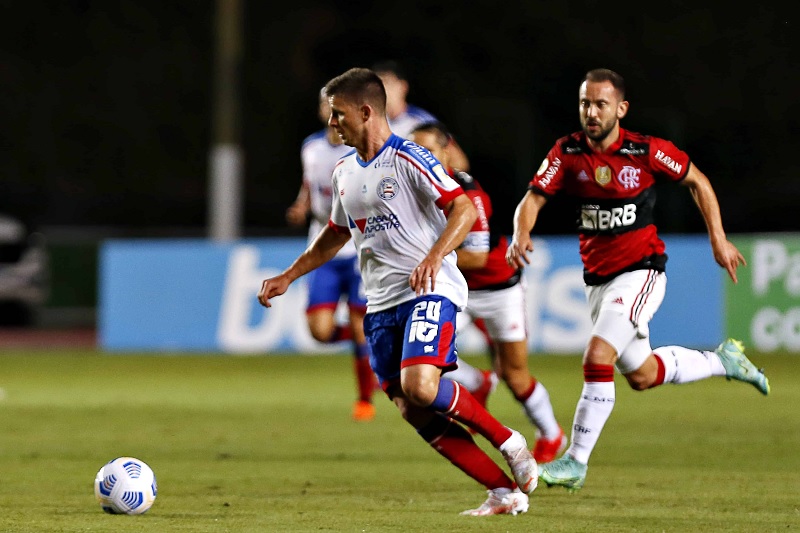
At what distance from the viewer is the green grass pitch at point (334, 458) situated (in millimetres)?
6836

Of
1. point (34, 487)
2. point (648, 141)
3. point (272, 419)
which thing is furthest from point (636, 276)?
point (272, 419)

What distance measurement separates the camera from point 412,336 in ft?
22.2

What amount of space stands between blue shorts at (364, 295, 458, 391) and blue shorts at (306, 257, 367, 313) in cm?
430

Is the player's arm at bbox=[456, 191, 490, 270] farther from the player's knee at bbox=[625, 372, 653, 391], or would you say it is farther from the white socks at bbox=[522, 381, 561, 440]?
the player's knee at bbox=[625, 372, 653, 391]

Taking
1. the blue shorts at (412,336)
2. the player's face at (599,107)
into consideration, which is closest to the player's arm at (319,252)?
the blue shorts at (412,336)

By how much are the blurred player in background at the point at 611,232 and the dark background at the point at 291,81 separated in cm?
1927

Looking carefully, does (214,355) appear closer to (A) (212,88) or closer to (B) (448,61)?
(B) (448,61)

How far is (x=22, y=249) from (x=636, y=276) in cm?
1839

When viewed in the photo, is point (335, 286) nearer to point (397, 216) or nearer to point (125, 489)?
point (397, 216)

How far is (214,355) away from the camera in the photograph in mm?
17578


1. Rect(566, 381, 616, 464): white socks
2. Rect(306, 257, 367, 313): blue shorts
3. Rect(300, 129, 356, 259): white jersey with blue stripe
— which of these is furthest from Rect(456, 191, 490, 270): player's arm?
Rect(300, 129, 356, 259): white jersey with blue stripe

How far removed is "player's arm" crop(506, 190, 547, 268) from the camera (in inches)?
302

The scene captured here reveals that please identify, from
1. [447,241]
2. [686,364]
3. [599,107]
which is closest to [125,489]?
[447,241]

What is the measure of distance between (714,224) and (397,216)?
5.97ft
